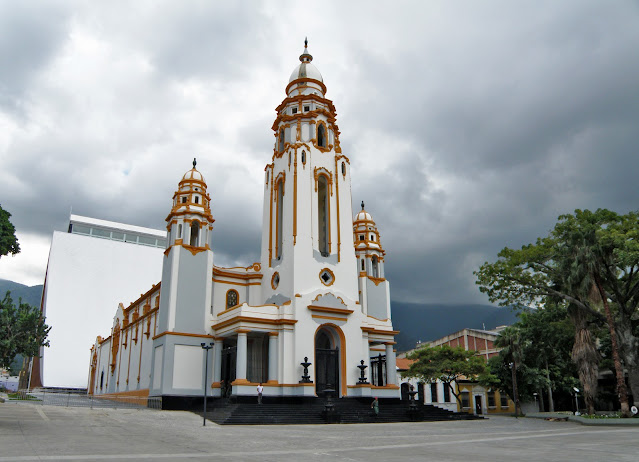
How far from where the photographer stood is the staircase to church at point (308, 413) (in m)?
24.6

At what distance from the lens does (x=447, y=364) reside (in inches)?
1640

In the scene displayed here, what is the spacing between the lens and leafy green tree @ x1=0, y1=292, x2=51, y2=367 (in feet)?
56.9

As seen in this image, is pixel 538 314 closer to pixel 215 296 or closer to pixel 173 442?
pixel 215 296

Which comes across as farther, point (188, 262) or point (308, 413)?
point (188, 262)

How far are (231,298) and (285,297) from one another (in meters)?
4.84

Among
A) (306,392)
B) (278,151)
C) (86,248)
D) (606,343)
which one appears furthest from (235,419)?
(86,248)

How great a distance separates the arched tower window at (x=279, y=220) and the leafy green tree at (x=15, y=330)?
19.5 metres

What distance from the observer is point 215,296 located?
36.0 meters

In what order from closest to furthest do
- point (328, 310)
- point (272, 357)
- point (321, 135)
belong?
point (272, 357) < point (328, 310) < point (321, 135)

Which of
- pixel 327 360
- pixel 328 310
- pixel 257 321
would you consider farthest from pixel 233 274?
pixel 327 360

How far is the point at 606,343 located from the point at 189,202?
33736 mm

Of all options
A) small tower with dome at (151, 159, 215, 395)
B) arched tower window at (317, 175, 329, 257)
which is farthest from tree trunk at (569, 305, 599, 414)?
small tower with dome at (151, 159, 215, 395)

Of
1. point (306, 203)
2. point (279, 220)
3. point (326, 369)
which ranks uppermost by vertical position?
point (306, 203)

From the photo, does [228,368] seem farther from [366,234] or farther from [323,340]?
[366,234]
